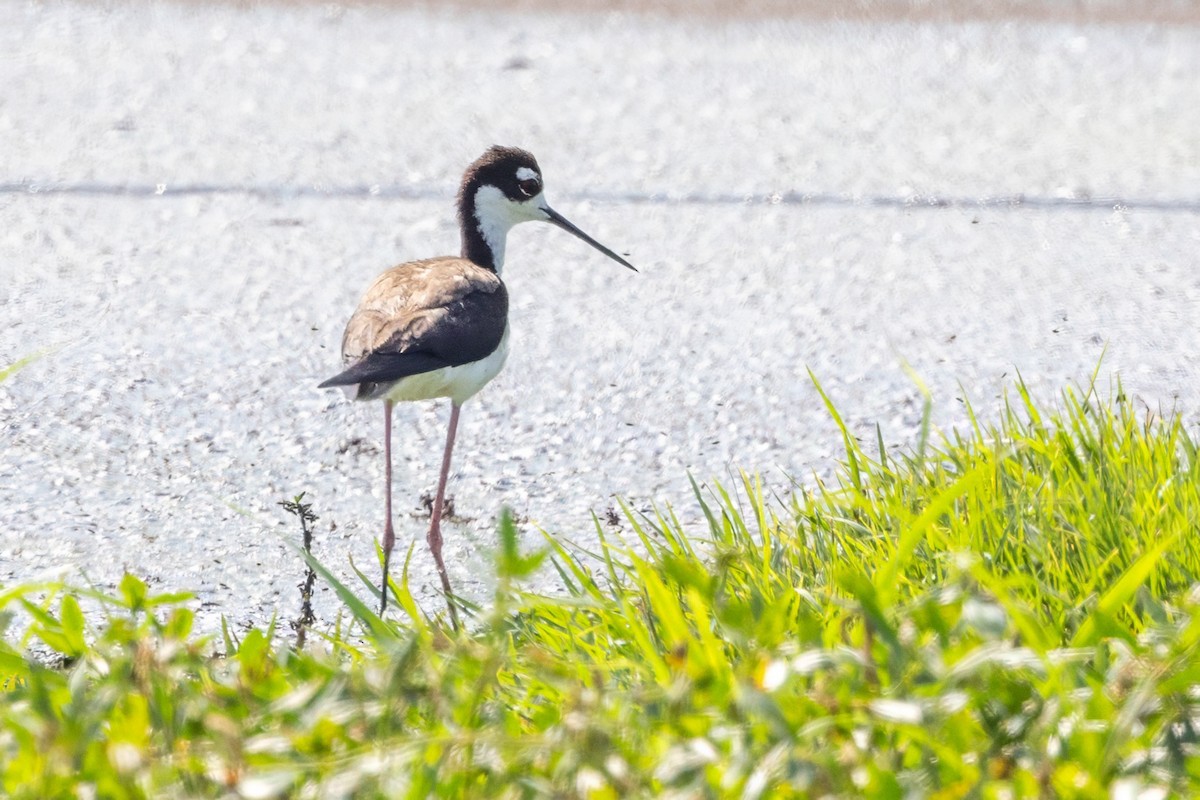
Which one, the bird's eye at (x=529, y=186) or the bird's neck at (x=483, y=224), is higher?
the bird's eye at (x=529, y=186)

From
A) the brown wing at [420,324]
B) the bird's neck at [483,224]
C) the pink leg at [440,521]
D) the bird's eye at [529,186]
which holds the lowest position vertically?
the pink leg at [440,521]

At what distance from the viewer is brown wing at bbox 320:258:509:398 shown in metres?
4.41

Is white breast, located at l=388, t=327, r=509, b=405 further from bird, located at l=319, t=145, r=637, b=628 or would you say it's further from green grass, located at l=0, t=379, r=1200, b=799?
green grass, located at l=0, t=379, r=1200, b=799

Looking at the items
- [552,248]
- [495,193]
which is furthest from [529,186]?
[552,248]

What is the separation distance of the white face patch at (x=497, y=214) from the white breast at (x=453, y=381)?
1.97 ft

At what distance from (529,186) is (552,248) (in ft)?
5.49

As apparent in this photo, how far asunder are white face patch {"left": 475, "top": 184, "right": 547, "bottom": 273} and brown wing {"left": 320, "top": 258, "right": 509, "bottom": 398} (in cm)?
40

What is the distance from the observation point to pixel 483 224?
17.3 feet

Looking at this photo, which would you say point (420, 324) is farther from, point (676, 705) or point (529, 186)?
point (676, 705)

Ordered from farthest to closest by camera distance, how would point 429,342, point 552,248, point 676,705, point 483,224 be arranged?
point 552,248 < point 483,224 < point 429,342 < point 676,705

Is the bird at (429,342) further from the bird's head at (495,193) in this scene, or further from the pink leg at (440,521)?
the bird's head at (495,193)

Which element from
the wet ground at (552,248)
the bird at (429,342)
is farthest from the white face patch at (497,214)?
the wet ground at (552,248)

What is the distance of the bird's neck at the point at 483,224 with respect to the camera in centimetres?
527

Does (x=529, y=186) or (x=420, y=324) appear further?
(x=529, y=186)
